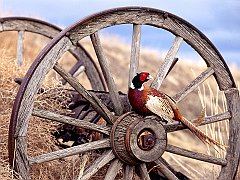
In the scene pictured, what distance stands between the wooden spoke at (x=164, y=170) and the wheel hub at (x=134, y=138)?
250 mm

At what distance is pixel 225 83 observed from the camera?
5273mm

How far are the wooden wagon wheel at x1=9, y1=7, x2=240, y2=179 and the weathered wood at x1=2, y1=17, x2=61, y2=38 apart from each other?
6.11 feet

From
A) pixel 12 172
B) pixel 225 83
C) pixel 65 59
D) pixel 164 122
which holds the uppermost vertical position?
pixel 65 59

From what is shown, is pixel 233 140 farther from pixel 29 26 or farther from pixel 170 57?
pixel 29 26

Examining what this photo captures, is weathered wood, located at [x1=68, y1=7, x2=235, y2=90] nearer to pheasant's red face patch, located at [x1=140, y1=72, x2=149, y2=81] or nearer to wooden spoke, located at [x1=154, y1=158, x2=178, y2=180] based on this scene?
pheasant's red face patch, located at [x1=140, y1=72, x2=149, y2=81]

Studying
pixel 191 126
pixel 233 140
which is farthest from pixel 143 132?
pixel 233 140

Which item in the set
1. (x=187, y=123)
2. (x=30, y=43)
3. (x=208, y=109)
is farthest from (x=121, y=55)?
(x=187, y=123)

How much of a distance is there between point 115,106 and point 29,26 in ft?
6.82

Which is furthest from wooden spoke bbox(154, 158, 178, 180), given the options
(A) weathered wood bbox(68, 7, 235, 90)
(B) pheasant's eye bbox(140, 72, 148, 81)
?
(A) weathered wood bbox(68, 7, 235, 90)

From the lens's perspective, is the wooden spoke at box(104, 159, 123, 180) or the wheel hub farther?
the wooden spoke at box(104, 159, 123, 180)

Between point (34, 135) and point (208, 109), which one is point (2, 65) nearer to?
point (34, 135)

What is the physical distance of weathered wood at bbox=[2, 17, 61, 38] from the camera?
6.25 m

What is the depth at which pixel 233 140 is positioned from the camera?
5.30 metres

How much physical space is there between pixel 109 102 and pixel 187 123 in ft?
1.96
